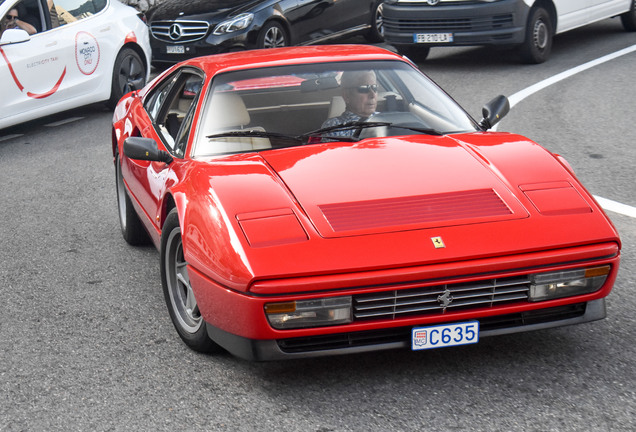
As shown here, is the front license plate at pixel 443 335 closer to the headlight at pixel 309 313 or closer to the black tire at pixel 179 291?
the headlight at pixel 309 313

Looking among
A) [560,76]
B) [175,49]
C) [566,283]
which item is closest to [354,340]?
[566,283]

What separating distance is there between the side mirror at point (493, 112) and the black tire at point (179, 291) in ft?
6.00

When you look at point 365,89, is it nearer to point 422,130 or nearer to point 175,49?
point 422,130

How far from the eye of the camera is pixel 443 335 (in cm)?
390

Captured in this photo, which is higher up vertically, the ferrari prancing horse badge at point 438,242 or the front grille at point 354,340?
the ferrari prancing horse badge at point 438,242

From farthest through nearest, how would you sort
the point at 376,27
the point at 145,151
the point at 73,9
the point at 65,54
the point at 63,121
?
the point at 376,27 → the point at 63,121 → the point at 73,9 → the point at 65,54 → the point at 145,151

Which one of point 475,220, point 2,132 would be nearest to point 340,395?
point 475,220

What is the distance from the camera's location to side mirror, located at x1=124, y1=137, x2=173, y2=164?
497 cm

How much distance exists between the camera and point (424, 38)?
1282 cm

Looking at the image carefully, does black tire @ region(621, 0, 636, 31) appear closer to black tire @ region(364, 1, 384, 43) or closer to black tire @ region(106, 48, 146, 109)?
black tire @ region(364, 1, 384, 43)

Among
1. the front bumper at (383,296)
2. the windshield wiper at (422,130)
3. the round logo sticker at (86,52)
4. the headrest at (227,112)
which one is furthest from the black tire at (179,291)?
the round logo sticker at (86,52)

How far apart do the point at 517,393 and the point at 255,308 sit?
3.56 feet

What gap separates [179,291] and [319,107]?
127cm

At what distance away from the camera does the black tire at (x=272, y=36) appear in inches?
521
